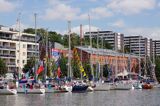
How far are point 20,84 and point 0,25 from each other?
85.7m

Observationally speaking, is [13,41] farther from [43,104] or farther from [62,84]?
[43,104]

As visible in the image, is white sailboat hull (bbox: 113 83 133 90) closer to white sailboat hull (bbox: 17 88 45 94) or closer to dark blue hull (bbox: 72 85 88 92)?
dark blue hull (bbox: 72 85 88 92)

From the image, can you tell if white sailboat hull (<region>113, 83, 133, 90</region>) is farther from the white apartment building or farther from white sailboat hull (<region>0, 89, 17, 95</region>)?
white sailboat hull (<region>0, 89, 17, 95</region>)

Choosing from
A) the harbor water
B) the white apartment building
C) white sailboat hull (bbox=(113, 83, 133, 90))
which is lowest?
white sailboat hull (bbox=(113, 83, 133, 90))

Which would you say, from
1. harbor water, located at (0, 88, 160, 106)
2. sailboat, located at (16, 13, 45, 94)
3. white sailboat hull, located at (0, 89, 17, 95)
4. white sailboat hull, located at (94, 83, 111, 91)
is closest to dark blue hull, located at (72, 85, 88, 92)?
sailboat, located at (16, 13, 45, 94)

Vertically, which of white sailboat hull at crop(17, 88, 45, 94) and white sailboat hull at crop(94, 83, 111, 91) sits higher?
white sailboat hull at crop(17, 88, 45, 94)

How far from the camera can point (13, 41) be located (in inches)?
7352

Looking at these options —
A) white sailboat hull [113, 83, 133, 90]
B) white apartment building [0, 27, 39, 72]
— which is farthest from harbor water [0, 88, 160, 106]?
white apartment building [0, 27, 39, 72]

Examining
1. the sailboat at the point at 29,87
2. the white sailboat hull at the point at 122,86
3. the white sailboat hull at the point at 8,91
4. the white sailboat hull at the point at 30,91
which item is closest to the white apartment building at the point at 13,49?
the white sailboat hull at the point at 122,86

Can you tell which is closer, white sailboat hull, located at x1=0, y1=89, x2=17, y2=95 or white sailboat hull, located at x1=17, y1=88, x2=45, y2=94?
white sailboat hull, located at x1=0, y1=89, x2=17, y2=95

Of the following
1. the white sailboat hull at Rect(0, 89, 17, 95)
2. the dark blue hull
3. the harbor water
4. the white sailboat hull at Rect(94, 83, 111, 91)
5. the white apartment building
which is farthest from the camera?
the white apartment building

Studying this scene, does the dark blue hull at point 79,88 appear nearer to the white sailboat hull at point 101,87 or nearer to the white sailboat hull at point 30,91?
the white sailboat hull at point 30,91

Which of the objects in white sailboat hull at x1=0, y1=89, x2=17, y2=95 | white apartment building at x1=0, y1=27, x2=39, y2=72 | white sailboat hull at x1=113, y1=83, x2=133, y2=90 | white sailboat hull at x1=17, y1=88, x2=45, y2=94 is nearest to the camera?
white sailboat hull at x1=0, y1=89, x2=17, y2=95

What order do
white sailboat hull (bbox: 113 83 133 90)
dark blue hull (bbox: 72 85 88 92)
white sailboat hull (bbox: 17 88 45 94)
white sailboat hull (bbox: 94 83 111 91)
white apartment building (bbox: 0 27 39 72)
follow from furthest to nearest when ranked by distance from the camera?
white apartment building (bbox: 0 27 39 72) < white sailboat hull (bbox: 113 83 133 90) < white sailboat hull (bbox: 94 83 111 91) < dark blue hull (bbox: 72 85 88 92) < white sailboat hull (bbox: 17 88 45 94)
